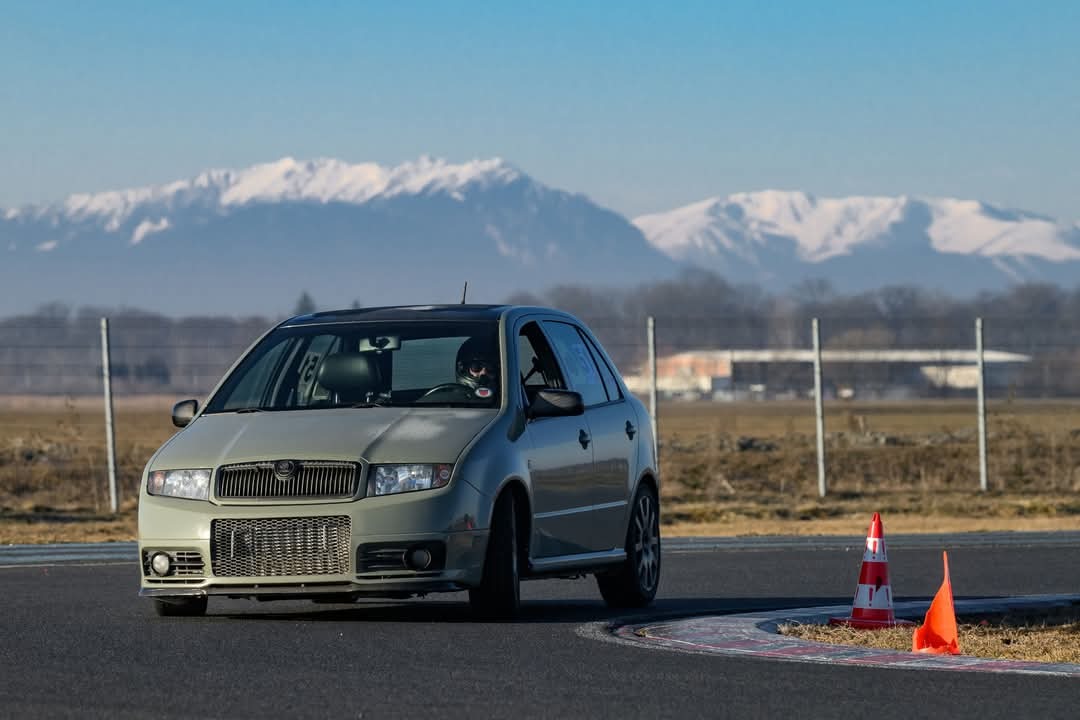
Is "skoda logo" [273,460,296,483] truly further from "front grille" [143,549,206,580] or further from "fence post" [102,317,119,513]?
"fence post" [102,317,119,513]

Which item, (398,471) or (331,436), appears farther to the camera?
(331,436)

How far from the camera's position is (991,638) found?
11680 mm

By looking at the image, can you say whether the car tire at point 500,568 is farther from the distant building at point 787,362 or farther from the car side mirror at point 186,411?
the distant building at point 787,362

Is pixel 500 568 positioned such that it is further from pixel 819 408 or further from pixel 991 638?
pixel 819 408

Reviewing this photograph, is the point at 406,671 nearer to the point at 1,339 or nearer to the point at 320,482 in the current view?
the point at 320,482

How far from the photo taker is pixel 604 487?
13.2 m

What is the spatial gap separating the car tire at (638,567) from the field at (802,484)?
33.5 feet

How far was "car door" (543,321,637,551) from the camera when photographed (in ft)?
43.2

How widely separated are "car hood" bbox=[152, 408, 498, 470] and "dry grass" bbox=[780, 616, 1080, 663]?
2024mm

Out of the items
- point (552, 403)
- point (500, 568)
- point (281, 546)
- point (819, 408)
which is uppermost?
point (552, 403)

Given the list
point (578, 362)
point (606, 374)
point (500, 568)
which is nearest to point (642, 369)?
point (606, 374)

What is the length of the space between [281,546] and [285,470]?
387 millimetres

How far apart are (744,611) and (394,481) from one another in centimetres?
261

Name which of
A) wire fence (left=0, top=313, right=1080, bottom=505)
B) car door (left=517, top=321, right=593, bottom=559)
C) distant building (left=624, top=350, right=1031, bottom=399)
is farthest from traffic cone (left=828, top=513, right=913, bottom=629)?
distant building (left=624, top=350, right=1031, bottom=399)
